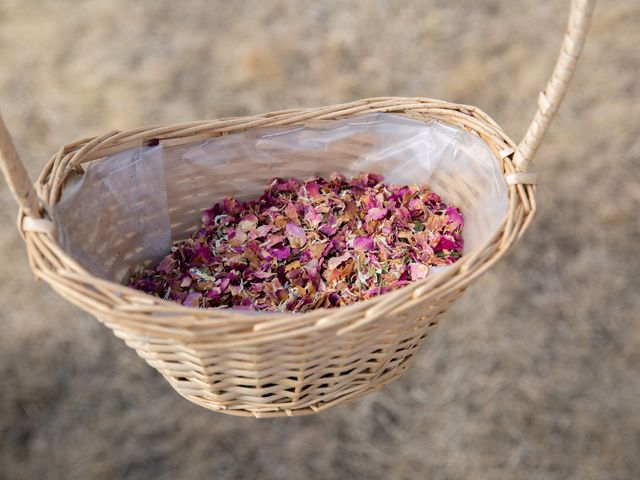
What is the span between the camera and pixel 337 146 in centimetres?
128

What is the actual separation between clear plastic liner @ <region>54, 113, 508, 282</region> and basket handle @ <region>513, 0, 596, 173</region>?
0.11 meters

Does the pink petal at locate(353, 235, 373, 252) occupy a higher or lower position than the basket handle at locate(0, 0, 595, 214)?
lower

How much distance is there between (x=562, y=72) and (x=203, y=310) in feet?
1.83

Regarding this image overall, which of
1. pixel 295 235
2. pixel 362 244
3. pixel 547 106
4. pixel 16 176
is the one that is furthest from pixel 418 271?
pixel 16 176

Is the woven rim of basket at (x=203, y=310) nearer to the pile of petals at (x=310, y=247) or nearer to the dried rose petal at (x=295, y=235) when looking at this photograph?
the pile of petals at (x=310, y=247)

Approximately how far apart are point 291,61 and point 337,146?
660 millimetres

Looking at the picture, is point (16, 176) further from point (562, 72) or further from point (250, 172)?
point (562, 72)

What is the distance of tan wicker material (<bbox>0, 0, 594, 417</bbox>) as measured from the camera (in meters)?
0.85

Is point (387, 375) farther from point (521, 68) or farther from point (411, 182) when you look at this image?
point (521, 68)

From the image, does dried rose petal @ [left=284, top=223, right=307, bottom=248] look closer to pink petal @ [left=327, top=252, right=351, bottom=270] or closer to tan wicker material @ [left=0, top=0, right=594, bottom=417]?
pink petal @ [left=327, top=252, right=351, bottom=270]

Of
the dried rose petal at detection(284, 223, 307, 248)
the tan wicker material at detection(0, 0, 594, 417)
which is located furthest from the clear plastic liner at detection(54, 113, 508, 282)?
the dried rose petal at detection(284, 223, 307, 248)

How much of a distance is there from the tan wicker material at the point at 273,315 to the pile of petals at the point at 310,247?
99mm

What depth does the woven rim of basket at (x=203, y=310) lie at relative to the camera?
85 centimetres

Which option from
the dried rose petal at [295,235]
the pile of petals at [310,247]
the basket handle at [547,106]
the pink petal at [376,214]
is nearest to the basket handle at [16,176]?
the basket handle at [547,106]
